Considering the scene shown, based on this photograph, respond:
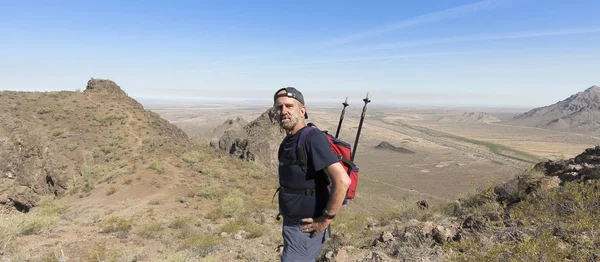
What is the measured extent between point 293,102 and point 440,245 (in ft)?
15.6

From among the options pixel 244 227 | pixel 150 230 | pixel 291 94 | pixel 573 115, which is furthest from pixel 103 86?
pixel 573 115

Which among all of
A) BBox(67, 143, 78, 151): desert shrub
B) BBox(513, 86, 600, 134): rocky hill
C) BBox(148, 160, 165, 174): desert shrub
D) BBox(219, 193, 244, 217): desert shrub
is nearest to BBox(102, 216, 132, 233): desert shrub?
BBox(219, 193, 244, 217): desert shrub

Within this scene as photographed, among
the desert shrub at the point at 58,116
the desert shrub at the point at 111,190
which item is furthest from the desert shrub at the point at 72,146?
the desert shrub at the point at 111,190

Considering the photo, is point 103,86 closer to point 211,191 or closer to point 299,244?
point 211,191

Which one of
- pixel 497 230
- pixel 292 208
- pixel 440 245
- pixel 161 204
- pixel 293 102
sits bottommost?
pixel 161 204

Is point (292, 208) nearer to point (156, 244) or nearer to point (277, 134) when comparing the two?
point (156, 244)

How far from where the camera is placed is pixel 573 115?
419 ft

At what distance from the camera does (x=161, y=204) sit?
1202 cm

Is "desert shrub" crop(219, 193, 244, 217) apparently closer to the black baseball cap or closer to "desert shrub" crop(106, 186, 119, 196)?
"desert shrub" crop(106, 186, 119, 196)

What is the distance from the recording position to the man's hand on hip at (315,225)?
2.72 m

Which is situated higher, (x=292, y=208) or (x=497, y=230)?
(x=292, y=208)

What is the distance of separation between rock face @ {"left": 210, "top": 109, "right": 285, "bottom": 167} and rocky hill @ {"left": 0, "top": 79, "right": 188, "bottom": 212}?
532 centimetres

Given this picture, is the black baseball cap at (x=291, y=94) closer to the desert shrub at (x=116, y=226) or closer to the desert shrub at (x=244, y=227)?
the desert shrub at (x=244, y=227)

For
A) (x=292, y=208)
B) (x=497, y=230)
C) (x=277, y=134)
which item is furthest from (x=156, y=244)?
(x=277, y=134)
